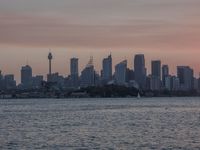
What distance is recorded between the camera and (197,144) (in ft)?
185

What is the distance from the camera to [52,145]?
57.2 metres

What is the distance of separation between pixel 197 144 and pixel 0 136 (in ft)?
70.2

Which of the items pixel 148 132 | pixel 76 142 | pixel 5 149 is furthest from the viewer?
pixel 148 132

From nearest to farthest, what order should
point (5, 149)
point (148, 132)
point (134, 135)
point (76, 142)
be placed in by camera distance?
point (5, 149)
point (76, 142)
point (134, 135)
point (148, 132)

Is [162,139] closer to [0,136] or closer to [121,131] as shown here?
[121,131]

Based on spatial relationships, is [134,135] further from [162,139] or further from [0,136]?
[0,136]

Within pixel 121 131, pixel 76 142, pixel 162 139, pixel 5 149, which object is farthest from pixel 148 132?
pixel 5 149

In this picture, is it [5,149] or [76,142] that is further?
[76,142]

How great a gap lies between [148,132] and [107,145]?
15234 millimetres

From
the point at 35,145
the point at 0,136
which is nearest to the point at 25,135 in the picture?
the point at 0,136

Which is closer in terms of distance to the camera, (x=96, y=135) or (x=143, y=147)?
(x=143, y=147)

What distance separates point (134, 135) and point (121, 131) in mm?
6222

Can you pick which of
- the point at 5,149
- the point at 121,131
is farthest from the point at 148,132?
the point at 5,149

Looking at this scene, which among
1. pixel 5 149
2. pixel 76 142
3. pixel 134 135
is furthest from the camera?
pixel 134 135
